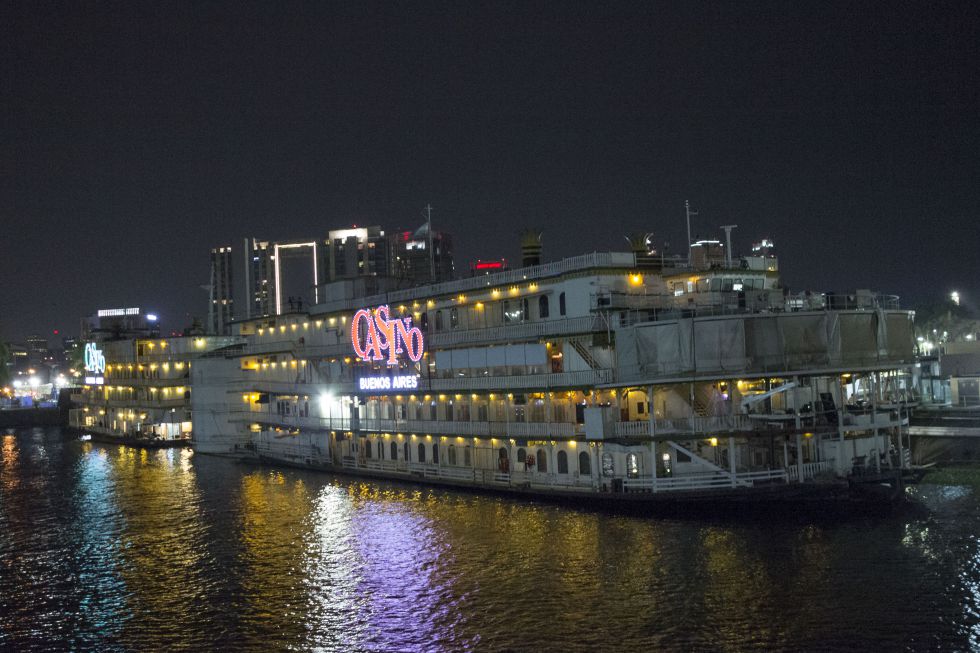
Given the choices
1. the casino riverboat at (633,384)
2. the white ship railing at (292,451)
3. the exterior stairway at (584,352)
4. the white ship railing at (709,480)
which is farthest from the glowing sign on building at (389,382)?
the white ship railing at (709,480)

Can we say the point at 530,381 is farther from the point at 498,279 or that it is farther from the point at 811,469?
the point at 811,469

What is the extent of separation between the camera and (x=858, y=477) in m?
40.5

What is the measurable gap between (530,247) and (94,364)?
78.5 meters

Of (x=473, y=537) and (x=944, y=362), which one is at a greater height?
(x=944, y=362)

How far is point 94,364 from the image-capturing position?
365 ft

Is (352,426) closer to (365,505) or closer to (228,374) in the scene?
(365,505)

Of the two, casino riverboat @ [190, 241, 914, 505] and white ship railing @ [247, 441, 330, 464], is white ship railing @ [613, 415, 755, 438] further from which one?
white ship railing @ [247, 441, 330, 464]

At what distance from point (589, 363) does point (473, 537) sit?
1212cm

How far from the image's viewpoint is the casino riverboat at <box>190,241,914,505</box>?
41.7 meters

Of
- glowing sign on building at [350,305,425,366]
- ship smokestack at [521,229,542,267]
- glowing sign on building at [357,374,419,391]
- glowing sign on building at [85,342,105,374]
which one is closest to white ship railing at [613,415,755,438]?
ship smokestack at [521,229,542,267]

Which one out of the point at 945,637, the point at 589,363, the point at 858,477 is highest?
the point at 589,363

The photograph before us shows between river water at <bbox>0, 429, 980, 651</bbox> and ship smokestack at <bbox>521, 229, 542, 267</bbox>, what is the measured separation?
49.0 ft

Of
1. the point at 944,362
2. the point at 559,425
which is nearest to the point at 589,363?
the point at 559,425

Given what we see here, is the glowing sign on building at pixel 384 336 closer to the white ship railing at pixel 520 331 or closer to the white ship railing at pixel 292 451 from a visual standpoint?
the white ship railing at pixel 520 331
